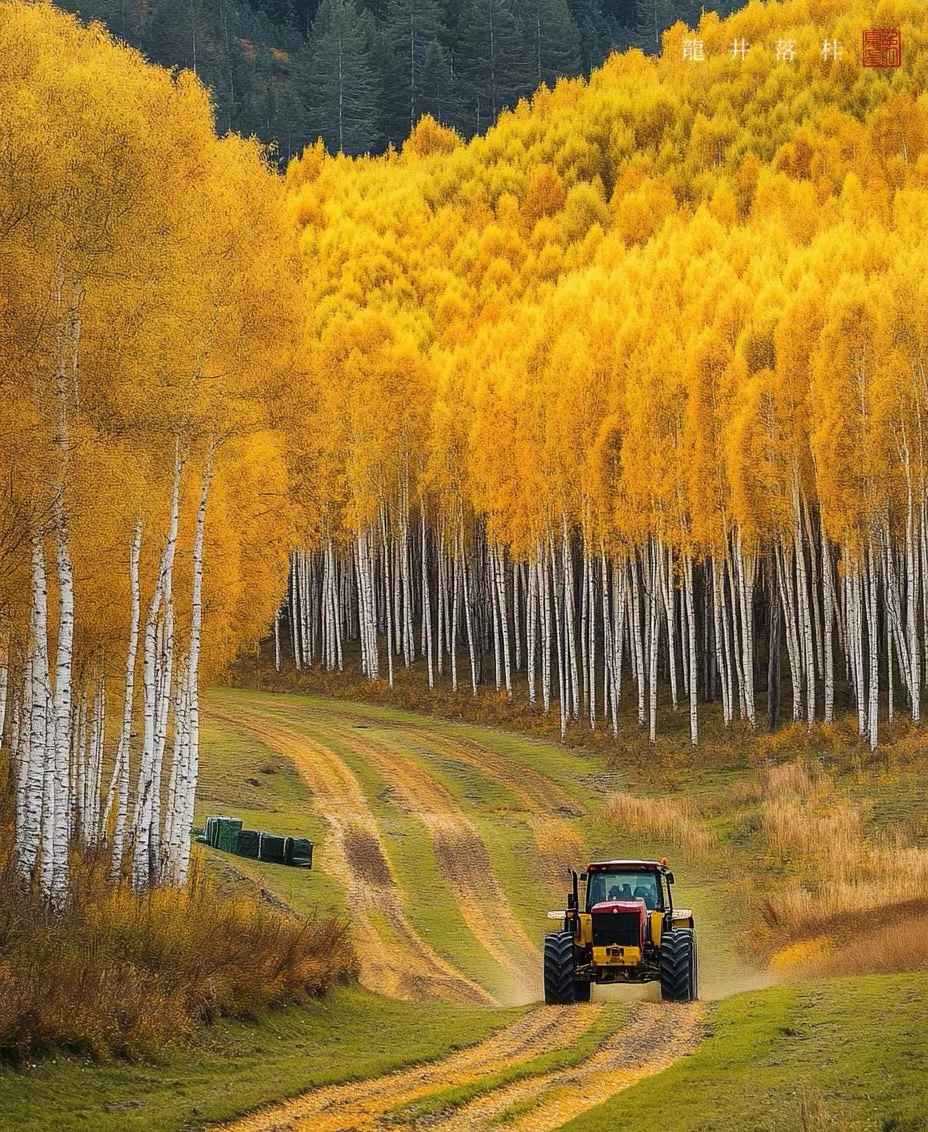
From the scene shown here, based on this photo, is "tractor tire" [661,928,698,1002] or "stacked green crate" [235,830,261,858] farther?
"stacked green crate" [235,830,261,858]

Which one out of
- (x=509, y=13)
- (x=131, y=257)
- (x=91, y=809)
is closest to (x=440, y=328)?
(x=91, y=809)

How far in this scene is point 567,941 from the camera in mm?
17875

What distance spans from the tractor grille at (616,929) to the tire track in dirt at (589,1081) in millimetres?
1447

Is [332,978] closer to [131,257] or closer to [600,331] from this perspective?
[131,257]

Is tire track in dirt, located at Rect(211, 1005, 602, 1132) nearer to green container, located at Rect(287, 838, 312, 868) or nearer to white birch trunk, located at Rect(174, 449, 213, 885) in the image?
white birch trunk, located at Rect(174, 449, 213, 885)

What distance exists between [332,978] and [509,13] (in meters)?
135

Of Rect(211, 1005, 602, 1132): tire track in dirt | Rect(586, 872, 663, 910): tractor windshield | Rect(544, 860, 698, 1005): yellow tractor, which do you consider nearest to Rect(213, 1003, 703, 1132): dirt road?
Rect(211, 1005, 602, 1132): tire track in dirt

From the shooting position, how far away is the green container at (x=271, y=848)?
91.5 feet

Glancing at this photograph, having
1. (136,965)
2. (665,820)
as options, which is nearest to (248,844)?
(665,820)

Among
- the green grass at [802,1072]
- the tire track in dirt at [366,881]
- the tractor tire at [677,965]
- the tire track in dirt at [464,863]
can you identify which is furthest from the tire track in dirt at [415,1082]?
the tire track in dirt at [464,863]

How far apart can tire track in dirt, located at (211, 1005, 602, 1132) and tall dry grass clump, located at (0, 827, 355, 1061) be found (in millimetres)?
1916

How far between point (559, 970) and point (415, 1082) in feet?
17.9

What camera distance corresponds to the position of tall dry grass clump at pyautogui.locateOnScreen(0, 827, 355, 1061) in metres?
11.5

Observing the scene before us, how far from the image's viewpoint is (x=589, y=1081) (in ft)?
41.8
